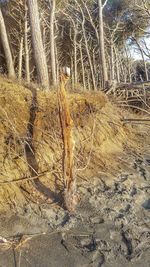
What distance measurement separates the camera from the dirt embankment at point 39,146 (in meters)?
7.11

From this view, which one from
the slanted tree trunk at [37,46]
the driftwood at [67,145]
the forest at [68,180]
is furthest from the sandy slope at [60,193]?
the slanted tree trunk at [37,46]

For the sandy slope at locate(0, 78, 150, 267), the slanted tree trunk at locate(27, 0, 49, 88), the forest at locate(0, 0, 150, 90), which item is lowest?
the sandy slope at locate(0, 78, 150, 267)

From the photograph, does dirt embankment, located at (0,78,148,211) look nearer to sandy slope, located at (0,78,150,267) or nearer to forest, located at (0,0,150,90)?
sandy slope, located at (0,78,150,267)

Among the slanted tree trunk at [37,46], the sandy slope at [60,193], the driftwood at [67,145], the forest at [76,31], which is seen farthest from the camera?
the forest at [76,31]

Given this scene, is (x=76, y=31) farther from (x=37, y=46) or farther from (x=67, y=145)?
(x=67, y=145)

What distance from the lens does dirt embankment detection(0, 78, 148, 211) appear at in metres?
7.11

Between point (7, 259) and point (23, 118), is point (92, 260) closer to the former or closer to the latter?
point (7, 259)

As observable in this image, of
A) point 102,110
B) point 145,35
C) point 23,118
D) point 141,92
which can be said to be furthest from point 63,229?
point 145,35

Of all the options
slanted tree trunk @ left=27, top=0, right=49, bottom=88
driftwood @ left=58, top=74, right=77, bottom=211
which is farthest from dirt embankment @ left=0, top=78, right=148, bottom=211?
slanted tree trunk @ left=27, top=0, right=49, bottom=88

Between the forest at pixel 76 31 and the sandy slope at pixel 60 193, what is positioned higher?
the forest at pixel 76 31

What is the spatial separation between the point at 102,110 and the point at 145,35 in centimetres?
2119

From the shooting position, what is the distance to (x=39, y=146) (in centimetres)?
773

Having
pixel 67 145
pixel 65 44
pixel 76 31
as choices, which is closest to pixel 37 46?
pixel 67 145

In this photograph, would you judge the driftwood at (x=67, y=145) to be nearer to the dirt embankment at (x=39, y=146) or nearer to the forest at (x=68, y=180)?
the forest at (x=68, y=180)
